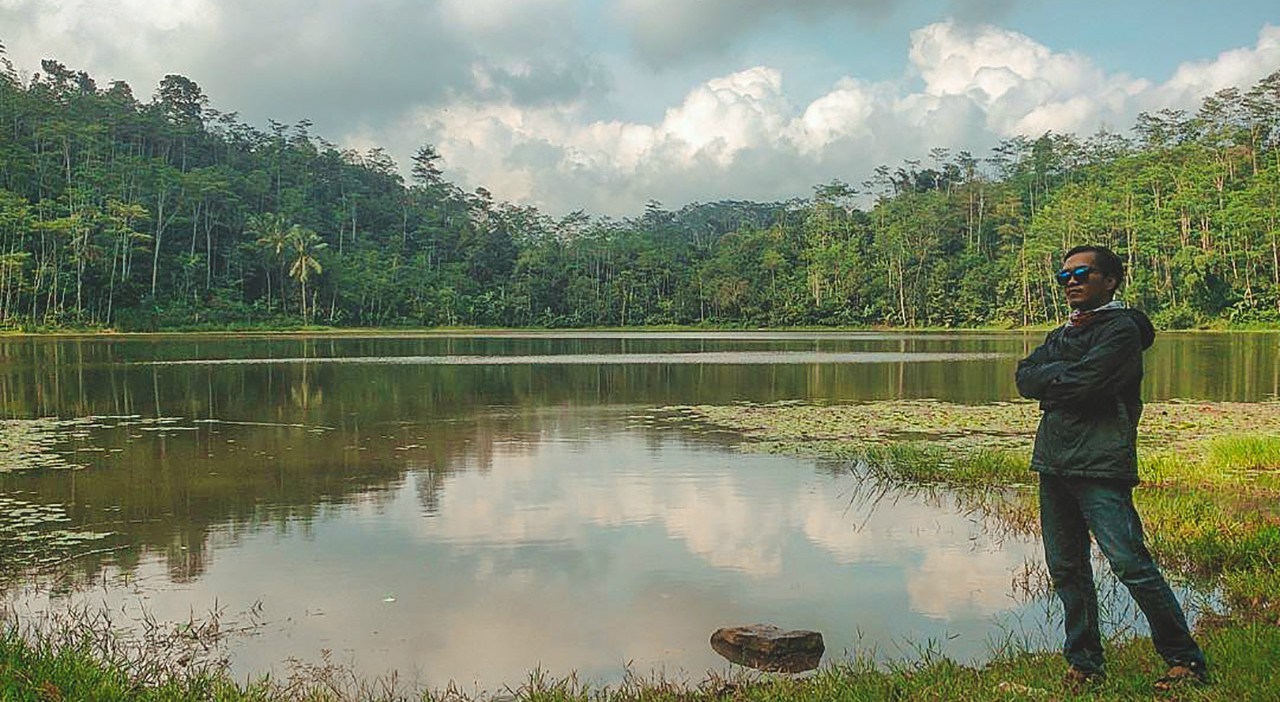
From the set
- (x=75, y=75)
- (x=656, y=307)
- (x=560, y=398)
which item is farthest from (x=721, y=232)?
(x=560, y=398)

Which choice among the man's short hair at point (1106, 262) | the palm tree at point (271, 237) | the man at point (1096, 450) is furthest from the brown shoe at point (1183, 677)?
the palm tree at point (271, 237)

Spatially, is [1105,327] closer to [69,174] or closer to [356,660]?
[356,660]

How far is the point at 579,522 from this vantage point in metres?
9.66

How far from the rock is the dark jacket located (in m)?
1.90

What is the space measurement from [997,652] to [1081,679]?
1.26 metres

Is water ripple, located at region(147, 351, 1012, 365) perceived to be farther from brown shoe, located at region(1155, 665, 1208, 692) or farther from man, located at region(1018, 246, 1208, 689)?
brown shoe, located at region(1155, 665, 1208, 692)

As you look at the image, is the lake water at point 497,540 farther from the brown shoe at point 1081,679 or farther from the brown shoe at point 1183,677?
the brown shoe at point 1183,677

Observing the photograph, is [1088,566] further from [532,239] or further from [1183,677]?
[532,239]

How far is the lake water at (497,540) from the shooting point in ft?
20.8

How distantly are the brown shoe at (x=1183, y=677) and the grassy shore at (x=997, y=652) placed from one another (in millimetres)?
54

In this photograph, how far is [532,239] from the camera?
107312 mm

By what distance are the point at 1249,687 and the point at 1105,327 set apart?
1.52 m

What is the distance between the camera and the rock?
18.7ft

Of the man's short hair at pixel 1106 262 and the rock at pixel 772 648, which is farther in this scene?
the rock at pixel 772 648
